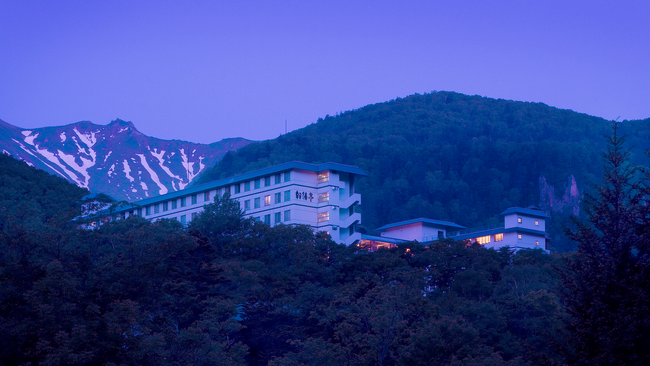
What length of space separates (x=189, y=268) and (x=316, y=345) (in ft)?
42.0

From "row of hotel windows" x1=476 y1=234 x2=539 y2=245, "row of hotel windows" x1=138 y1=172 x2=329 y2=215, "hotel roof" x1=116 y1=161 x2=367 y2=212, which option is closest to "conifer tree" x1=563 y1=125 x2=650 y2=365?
"hotel roof" x1=116 y1=161 x2=367 y2=212

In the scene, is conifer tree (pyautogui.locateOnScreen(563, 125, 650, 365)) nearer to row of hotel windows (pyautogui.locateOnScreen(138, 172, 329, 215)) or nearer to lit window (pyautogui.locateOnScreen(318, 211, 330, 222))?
lit window (pyautogui.locateOnScreen(318, 211, 330, 222))

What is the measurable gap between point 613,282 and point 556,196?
12622cm

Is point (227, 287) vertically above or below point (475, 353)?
above

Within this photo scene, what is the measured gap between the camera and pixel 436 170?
493 ft

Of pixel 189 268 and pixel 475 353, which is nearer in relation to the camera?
pixel 475 353

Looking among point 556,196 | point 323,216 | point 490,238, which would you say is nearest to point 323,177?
point 323,216

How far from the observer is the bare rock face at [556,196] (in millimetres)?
138500

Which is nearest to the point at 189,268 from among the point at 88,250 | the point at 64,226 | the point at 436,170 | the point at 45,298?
the point at 64,226

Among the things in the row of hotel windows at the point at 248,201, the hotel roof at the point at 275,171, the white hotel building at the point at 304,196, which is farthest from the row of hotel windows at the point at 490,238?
the row of hotel windows at the point at 248,201

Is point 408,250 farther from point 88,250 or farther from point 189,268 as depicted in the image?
point 88,250

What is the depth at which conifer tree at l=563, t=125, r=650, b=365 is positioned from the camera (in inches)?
809

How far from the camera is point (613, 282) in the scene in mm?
21641

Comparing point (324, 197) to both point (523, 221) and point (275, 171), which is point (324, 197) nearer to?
point (275, 171)
